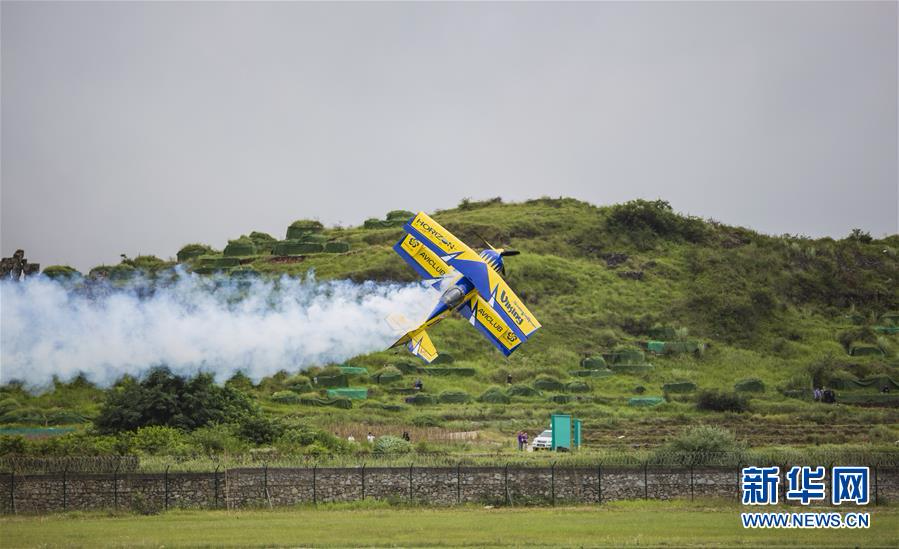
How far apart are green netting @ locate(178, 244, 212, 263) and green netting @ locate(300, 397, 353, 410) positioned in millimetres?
48761

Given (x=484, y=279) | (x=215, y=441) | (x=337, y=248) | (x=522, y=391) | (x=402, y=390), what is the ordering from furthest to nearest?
(x=337, y=248), (x=402, y=390), (x=522, y=391), (x=215, y=441), (x=484, y=279)

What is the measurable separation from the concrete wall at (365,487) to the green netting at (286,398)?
29231 mm

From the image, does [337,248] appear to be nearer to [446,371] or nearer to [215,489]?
[446,371]

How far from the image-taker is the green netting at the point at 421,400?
7188cm

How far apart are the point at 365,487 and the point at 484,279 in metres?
9.41

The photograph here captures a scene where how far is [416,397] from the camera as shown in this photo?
72.2m

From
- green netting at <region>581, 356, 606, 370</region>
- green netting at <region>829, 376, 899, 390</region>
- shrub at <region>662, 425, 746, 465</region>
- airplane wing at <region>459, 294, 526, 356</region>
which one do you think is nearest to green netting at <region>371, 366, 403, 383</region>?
green netting at <region>581, 356, 606, 370</region>

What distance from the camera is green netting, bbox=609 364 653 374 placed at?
269 ft

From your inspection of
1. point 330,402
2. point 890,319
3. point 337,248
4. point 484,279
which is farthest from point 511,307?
point 890,319

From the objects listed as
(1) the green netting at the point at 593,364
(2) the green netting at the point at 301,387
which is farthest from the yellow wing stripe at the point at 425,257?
(1) the green netting at the point at 593,364

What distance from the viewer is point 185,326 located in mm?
43812

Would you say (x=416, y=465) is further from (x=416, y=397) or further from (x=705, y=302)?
(x=705, y=302)

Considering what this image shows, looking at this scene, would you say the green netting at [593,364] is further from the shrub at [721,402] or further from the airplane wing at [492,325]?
the airplane wing at [492,325]

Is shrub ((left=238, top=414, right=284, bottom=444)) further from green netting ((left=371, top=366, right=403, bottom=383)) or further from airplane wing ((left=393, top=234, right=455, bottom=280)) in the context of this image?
green netting ((left=371, top=366, right=403, bottom=383))
